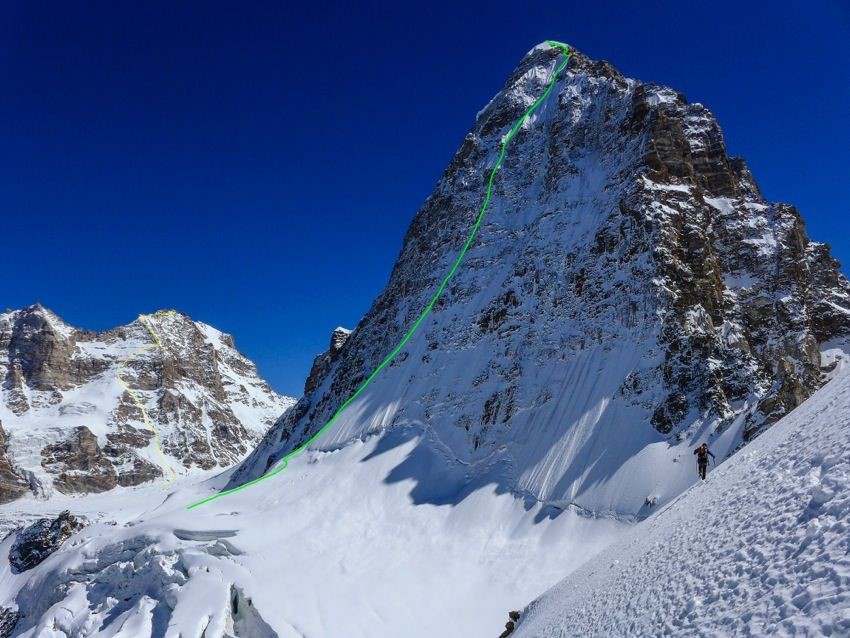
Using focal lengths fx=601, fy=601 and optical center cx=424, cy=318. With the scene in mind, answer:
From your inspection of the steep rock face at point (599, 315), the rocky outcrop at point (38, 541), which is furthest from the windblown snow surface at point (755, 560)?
the rocky outcrop at point (38, 541)

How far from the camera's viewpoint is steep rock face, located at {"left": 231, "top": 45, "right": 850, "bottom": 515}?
38625mm

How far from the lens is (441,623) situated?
3119 cm

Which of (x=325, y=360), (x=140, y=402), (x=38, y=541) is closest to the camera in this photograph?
(x=38, y=541)

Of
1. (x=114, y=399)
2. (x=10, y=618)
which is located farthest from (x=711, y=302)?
(x=114, y=399)

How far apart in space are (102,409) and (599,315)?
154 meters

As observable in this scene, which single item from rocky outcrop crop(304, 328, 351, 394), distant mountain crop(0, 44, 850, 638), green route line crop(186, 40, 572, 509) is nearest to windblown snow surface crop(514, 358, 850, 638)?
distant mountain crop(0, 44, 850, 638)

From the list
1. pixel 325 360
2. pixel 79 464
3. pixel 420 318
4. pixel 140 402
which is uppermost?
pixel 140 402

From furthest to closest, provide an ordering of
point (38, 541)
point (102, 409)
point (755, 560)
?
point (102, 409) < point (38, 541) < point (755, 560)

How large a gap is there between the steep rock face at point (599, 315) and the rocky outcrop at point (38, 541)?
19.7 m

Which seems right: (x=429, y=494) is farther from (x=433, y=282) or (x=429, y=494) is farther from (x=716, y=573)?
(x=716, y=573)

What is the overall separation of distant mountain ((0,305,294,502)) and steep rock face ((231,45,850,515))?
94.7 m

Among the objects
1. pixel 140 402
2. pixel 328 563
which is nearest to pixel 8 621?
pixel 328 563

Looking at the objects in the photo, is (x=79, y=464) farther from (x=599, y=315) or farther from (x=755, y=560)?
(x=755, y=560)

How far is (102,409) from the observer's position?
161m
